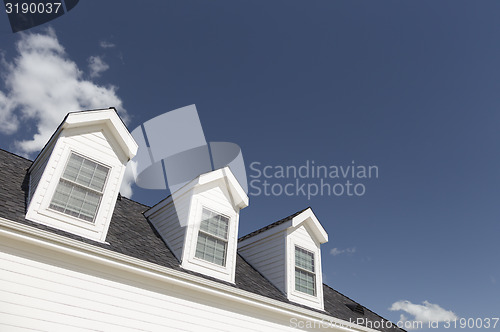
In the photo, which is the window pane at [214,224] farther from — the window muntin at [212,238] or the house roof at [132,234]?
the house roof at [132,234]

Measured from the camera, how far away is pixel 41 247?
6.12 metres

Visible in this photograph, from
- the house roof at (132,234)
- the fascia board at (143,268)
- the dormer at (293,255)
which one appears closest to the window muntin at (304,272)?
the dormer at (293,255)

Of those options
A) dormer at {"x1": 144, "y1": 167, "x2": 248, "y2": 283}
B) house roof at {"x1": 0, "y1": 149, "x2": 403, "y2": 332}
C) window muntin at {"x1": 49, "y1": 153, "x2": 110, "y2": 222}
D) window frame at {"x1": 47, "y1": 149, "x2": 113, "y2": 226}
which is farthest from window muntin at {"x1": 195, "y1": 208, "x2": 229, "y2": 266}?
window muntin at {"x1": 49, "y1": 153, "x2": 110, "y2": 222}

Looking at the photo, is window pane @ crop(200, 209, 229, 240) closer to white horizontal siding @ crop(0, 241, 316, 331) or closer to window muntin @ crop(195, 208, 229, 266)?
window muntin @ crop(195, 208, 229, 266)

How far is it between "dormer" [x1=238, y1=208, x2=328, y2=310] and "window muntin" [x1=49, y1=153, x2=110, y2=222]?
20.3 ft

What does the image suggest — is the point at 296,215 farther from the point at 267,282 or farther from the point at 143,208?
the point at 143,208

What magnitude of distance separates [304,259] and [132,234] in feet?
19.6

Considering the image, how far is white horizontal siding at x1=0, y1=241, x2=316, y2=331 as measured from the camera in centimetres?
563

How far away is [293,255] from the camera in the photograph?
10797 mm

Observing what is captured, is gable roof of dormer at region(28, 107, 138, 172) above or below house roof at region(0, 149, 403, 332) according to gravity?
above

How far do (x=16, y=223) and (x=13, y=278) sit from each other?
99 cm

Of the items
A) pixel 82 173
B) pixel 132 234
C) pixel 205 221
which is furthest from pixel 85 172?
pixel 205 221

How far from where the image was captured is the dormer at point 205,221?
8.65 meters

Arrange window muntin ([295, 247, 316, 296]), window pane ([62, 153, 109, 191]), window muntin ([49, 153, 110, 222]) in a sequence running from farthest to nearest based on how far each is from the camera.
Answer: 1. window muntin ([295, 247, 316, 296])
2. window pane ([62, 153, 109, 191])
3. window muntin ([49, 153, 110, 222])
